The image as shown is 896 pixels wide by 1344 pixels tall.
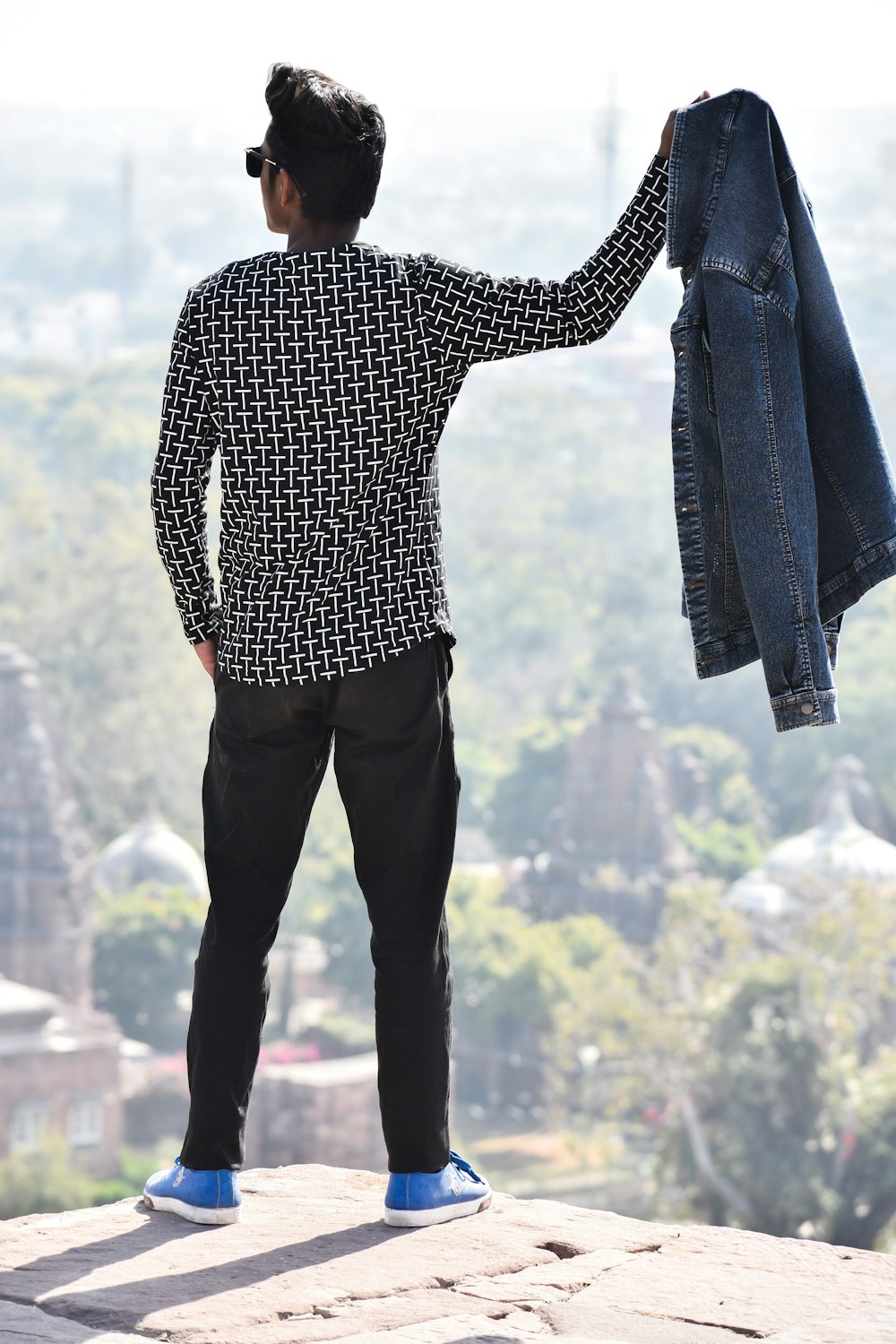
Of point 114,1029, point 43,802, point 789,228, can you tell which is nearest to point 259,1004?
point 789,228

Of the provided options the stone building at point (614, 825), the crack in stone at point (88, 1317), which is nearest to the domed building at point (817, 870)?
the stone building at point (614, 825)

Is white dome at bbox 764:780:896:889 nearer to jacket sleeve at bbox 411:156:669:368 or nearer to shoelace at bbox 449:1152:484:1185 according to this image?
shoelace at bbox 449:1152:484:1185

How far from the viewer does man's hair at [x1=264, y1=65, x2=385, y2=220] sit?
4.42 ft

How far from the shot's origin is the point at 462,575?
3594 centimetres

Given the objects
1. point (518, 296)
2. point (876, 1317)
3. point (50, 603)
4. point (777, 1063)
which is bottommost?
point (777, 1063)

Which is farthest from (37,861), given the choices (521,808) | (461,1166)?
(461,1166)

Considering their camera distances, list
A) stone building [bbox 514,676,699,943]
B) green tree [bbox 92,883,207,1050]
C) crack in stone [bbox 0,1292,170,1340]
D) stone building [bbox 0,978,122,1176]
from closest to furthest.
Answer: crack in stone [bbox 0,1292,170,1340]
stone building [bbox 0,978,122,1176]
green tree [bbox 92,883,207,1050]
stone building [bbox 514,676,699,943]

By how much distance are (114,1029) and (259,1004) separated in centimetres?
1352

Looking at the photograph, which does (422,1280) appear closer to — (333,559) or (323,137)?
(333,559)

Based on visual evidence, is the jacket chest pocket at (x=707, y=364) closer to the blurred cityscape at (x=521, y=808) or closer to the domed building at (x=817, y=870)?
the blurred cityscape at (x=521, y=808)

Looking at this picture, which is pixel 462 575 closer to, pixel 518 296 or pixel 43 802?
pixel 43 802

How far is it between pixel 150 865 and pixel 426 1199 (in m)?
19.9

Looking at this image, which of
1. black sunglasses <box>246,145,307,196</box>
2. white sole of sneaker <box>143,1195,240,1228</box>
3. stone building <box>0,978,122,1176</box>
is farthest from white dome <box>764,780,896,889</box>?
black sunglasses <box>246,145,307,196</box>

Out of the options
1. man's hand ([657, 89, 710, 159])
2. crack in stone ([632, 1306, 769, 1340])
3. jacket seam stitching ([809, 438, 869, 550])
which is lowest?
crack in stone ([632, 1306, 769, 1340])
